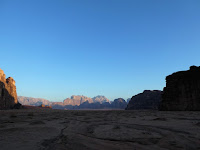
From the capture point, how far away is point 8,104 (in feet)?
126

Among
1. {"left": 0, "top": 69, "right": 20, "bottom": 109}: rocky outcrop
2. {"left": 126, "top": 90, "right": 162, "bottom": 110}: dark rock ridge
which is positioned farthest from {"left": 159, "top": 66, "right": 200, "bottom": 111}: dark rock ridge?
{"left": 0, "top": 69, "right": 20, "bottom": 109}: rocky outcrop

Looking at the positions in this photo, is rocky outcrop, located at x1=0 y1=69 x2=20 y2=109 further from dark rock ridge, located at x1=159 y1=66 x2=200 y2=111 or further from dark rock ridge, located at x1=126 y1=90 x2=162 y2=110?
dark rock ridge, located at x1=126 y1=90 x2=162 y2=110

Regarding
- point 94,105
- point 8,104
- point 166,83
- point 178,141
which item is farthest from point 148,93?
point 94,105

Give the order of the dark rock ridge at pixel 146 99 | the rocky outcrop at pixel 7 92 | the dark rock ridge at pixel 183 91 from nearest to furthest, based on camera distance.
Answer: the dark rock ridge at pixel 183 91 < the rocky outcrop at pixel 7 92 < the dark rock ridge at pixel 146 99

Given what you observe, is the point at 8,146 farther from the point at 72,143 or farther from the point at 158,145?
the point at 158,145

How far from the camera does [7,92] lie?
38719 millimetres

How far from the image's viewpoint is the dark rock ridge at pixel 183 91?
17312 mm

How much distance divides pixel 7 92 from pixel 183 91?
4261 cm

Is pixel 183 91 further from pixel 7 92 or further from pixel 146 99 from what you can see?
pixel 146 99

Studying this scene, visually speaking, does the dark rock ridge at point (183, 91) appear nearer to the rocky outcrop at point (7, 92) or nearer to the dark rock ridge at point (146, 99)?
the dark rock ridge at point (146, 99)

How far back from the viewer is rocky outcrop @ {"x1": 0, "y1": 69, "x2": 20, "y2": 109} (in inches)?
1375

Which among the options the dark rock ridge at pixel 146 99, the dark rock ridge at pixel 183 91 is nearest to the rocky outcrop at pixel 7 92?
the dark rock ridge at pixel 183 91

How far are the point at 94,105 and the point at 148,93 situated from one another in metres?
98.8

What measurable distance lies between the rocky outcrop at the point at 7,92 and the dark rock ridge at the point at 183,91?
3707cm
